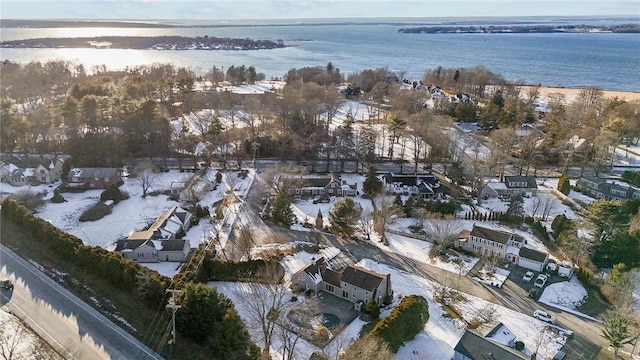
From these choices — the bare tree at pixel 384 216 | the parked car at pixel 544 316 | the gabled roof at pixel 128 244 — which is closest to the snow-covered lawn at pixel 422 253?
the bare tree at pixel 384 216

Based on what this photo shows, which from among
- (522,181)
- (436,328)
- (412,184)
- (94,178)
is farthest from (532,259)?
(94,178)

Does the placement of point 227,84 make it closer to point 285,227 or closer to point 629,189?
point 285,227

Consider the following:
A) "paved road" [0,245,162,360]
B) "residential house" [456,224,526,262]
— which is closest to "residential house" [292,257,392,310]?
"residential house" [456,224,526,262]

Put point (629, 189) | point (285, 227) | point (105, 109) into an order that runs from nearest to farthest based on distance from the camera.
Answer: point (285, 227), point (629, 189), point (105, 109)

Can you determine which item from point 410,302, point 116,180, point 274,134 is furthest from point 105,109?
point 410,302

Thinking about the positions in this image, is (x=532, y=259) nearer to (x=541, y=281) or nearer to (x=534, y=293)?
(x=541, y=281)
